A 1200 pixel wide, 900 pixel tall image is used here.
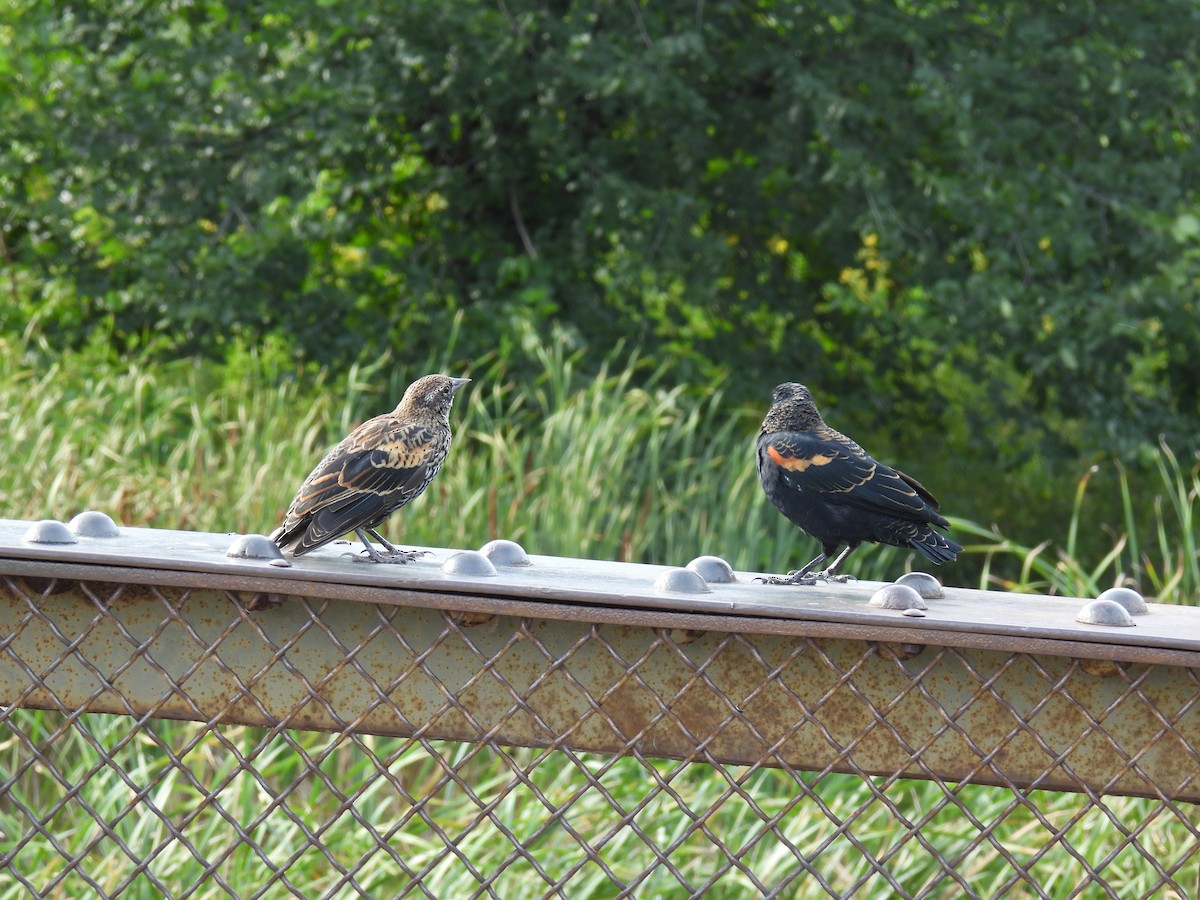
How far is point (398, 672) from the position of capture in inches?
54.6

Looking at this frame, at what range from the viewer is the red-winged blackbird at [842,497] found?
5.57 feet

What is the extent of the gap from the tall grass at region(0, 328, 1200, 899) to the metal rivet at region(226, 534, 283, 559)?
202mm

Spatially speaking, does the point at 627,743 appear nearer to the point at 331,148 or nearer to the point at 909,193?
the point at 331,148

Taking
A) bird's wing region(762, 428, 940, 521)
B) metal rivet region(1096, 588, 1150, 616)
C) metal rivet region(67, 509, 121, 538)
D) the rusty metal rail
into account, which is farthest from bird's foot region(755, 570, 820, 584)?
metal rivet region(67, 509, 121, 538)

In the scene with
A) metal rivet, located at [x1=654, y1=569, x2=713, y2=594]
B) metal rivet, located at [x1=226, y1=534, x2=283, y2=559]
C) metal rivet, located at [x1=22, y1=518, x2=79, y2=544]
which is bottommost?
metal rivet, located at [x1=654, y1=569, x2=713, y2=594]

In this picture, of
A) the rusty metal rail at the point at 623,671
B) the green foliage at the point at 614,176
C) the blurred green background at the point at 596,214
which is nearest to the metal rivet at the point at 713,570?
the rusty metal rail at the point at 623,671

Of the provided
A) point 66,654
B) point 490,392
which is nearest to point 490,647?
point 66,654

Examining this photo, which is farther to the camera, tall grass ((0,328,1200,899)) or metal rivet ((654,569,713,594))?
tall grass ((0,328,1200,899))

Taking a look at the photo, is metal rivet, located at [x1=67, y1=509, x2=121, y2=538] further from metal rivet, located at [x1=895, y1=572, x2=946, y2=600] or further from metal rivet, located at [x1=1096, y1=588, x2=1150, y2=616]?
metal rivet, located at [x1=1096, y1=588, x2=1150, y2=616]

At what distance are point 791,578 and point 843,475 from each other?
16 centimetres

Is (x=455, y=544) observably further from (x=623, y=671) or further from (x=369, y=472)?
(x=623, y=671)

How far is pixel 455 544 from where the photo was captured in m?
4.80

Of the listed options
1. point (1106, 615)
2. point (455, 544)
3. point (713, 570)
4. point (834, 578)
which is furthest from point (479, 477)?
point (1106, 615)

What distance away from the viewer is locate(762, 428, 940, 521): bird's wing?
1.69m
